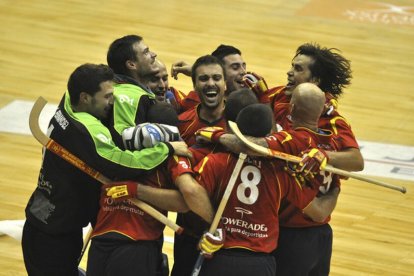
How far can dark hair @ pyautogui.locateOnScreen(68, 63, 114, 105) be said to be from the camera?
5.71 meters

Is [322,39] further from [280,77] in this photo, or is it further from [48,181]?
[48,181]

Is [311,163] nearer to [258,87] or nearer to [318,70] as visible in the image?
[318,70]

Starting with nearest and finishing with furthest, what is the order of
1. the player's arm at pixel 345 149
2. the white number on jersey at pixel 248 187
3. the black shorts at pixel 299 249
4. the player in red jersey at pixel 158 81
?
the white number on jersey at pixel 248 187, the black shorts at pixel 299 249, the player's arm at pixel 345 149, the player in red jersey at pixel 158 81

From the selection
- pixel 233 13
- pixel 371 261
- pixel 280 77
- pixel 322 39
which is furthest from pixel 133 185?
pixel 233 13

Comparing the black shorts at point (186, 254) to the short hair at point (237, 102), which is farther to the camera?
the black shorts at point (186, 254)

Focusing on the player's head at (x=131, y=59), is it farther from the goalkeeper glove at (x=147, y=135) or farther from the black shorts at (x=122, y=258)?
the black shorts at (x=122, y=258)

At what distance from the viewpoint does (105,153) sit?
219 inches

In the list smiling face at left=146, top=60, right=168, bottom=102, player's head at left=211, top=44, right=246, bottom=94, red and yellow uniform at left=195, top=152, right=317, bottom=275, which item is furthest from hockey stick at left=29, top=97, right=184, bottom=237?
player's head at left=211, top=44, right=246, bottom=94

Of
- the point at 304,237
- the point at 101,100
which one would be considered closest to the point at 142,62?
the point at 101,100

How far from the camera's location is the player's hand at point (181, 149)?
18.1ft

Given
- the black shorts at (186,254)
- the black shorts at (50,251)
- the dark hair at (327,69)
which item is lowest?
the black shorts at (50,251)

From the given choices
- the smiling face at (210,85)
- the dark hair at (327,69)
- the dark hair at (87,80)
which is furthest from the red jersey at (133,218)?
the dark hair at (327,69)

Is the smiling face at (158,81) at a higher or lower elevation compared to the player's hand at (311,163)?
lower

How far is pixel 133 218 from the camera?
5629mm
